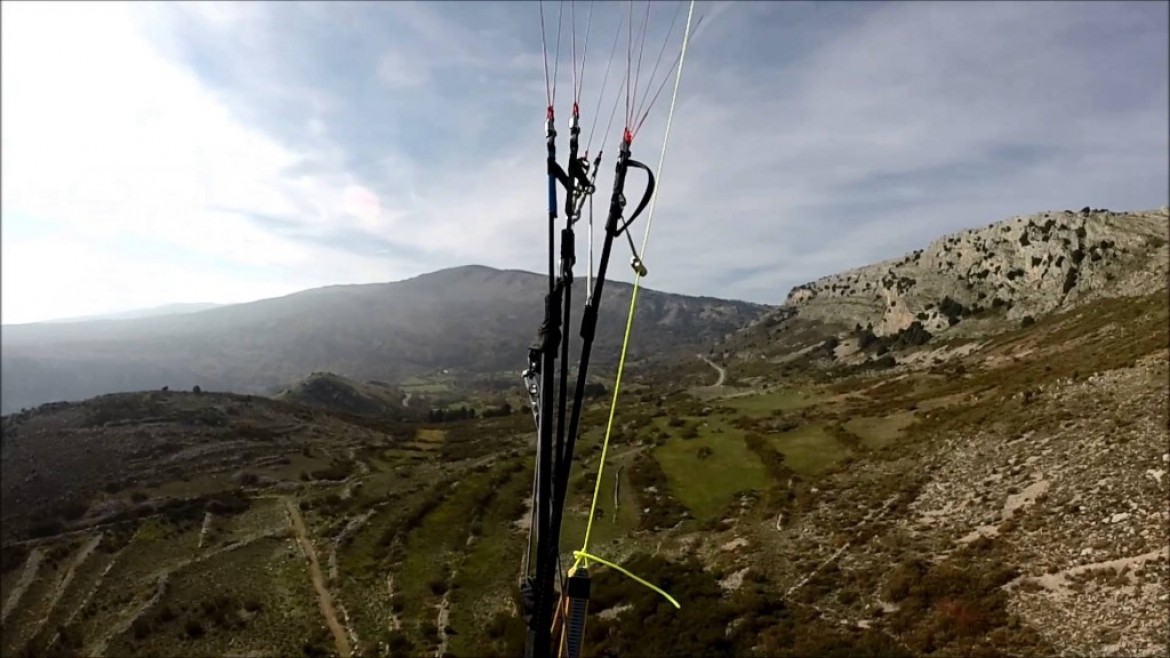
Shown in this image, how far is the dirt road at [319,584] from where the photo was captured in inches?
1137

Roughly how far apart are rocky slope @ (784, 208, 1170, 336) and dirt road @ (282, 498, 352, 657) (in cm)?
8458

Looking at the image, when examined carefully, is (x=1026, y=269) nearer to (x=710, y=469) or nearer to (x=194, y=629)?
(x=710, y=469)

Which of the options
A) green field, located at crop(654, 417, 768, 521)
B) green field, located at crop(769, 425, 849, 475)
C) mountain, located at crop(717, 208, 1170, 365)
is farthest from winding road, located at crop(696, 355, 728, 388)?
green field, located at crop(769, 425, 849, 475)

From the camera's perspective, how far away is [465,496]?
52031mm

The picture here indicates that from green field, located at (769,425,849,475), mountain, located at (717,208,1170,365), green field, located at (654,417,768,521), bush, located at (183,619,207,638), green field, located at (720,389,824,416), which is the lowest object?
bush, located at (183,619,207,638)

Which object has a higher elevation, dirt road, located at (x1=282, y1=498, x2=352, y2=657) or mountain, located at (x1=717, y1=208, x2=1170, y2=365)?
mountain, located at (x1=717, y1=208, x2=1170, y2=365)

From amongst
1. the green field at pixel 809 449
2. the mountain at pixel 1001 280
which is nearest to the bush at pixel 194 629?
the green field at pixel 809 449

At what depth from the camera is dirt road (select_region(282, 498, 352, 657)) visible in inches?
1137

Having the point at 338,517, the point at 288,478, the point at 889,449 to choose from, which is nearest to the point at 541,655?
the point at 889,449

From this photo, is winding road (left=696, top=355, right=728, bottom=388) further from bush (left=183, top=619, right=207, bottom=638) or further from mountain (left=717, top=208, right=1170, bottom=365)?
bush (left=183, top=619, right=207, bottom=638)

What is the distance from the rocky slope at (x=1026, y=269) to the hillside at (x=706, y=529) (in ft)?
77.2

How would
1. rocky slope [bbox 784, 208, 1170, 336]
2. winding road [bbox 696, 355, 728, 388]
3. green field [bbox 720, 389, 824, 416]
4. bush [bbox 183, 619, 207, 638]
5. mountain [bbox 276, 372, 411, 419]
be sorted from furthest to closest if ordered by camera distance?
1. mountain [bbox 276, 372, 411, 419]
2. winding road [bbox 696, 355, 728, 388]
3. rocky slope [bbox 784, 208, 1170, 336]
4. green field [bbox 720, 389, 824, 416]
5. bush [bbox 183, 619, 207, 638]

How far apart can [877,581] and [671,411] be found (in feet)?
185

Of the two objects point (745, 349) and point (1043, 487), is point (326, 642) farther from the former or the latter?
point (745, 349)
